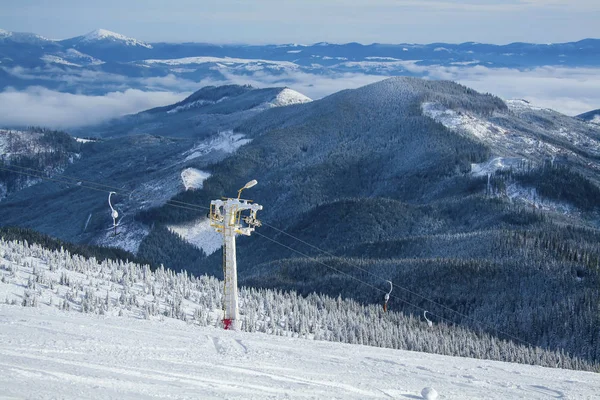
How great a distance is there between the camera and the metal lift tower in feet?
166

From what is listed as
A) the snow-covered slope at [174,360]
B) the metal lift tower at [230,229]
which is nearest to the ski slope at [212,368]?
the snow-covered slope at [174,360]

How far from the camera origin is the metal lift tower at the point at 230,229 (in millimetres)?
50531

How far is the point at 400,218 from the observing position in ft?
482

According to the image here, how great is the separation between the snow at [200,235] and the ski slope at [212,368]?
11514 centimetres

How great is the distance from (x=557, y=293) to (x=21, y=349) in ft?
214

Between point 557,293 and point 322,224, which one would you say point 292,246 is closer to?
point 322,224

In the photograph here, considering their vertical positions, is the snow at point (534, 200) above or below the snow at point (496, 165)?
below

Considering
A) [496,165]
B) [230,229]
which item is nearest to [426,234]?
[496,165]

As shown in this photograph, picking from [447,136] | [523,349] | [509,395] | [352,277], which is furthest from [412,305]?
[447,136]

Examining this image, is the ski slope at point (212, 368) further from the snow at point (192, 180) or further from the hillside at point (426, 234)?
the snow at point (192, 180)

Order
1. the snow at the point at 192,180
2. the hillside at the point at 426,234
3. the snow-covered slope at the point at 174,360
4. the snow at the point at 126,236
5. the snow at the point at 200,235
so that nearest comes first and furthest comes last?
1. the snow-covered slope at the point at 174,360
2. the hillside at the point at 426,234
3. the snow at the point at 200,235
4. the snow at the point at 126,236
5. the snow at the point at 192,180

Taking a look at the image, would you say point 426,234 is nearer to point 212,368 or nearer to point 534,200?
point 534,200

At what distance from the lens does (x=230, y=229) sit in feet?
168

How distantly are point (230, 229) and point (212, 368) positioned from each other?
14.4 m
